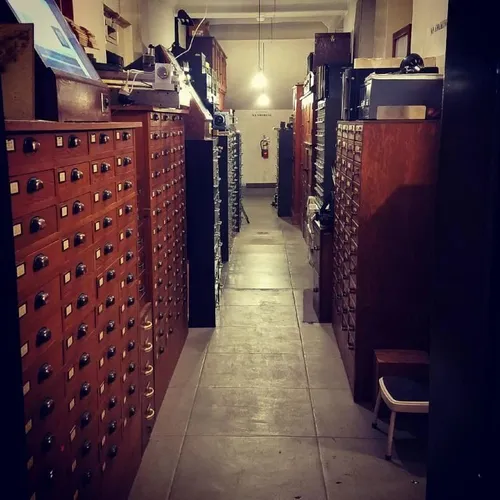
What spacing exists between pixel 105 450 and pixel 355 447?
1354mm

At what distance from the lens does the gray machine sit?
137 inches

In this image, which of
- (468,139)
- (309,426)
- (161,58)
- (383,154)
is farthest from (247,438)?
(161,58)

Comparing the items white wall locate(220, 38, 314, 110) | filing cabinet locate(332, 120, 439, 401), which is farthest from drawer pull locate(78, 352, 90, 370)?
white wall locate(220, 38, 314, 110)

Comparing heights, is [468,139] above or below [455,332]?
above

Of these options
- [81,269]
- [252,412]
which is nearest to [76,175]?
[81,269]

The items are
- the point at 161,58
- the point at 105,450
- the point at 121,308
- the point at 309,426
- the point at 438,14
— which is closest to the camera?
the point at 105,450

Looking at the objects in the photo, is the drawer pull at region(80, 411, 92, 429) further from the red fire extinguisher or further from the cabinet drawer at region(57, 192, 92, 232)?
the red fire extinguisher

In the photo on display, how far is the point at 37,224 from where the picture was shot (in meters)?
1.61

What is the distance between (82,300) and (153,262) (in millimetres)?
1338

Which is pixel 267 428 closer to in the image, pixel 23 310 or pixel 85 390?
pixel 85 390

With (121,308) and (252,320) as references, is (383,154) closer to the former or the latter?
(121,308)

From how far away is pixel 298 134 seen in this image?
955 centimetres

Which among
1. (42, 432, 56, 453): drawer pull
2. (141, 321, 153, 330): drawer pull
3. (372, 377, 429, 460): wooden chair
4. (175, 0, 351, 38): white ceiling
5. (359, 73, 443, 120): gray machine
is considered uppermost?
(175, 0, 351, 38): white ceiling

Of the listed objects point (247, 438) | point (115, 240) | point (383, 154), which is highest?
point (383, 154)
